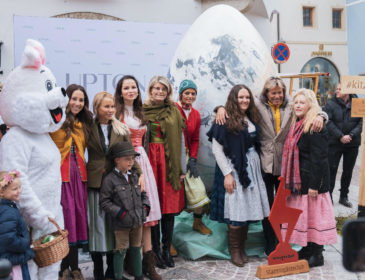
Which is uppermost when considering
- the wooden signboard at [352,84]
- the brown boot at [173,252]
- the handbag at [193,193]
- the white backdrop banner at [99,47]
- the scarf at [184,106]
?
the white backdrop banner at [99,47]

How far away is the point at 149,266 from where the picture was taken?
11.5ft

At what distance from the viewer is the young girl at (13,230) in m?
2.35

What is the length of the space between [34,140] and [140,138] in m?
1.04

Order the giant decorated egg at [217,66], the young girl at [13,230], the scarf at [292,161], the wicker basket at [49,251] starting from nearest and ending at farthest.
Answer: the young girl at [13,230] → the wicker basket at [49,251] → the scarf at [292,161] → the giant decorated egg at [217,66]

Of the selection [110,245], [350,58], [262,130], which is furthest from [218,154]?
[350,58]

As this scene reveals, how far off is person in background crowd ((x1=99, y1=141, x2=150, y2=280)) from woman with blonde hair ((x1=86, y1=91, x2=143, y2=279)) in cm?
9

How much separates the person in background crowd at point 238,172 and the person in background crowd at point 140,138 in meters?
0.67

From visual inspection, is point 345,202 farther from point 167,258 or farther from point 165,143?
point 165,143

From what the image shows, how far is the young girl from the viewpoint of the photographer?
92.4 inches

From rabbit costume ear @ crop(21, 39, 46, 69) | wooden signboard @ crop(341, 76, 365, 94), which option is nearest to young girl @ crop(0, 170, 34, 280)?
rabbit costume ear @ crop(21, 39, 46, 69)

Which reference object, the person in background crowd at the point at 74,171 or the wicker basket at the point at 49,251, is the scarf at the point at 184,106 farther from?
the wicker basket at the point at 49,251

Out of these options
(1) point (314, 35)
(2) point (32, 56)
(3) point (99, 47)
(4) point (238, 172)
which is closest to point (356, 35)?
(1) point (314, 35)

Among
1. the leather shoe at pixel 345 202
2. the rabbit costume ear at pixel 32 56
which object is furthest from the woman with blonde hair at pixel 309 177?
the leather shoe at pixel 345 202

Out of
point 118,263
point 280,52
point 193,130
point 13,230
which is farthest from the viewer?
point 280,52
